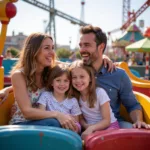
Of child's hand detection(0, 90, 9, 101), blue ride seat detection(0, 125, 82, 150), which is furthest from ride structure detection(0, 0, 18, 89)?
blue ride seat detection(0, 125, 82, 150)

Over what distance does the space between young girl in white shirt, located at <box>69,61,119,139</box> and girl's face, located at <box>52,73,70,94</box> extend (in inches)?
2.1

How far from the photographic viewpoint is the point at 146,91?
10.3 feet

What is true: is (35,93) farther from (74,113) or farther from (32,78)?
(74,113)

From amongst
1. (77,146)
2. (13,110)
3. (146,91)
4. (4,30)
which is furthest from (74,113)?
(4,30)

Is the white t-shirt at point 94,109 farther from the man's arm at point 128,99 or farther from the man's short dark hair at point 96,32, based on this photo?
the man's short dark hair at point 96,32

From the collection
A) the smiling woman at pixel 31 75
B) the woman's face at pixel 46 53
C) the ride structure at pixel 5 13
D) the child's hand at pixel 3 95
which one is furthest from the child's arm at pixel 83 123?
the ride structure at pixel 5 13

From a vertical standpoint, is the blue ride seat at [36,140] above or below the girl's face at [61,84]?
below

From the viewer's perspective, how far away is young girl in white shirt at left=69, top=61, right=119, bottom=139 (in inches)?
70.6

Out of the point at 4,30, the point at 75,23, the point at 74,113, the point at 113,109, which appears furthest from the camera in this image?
the point at 75,23

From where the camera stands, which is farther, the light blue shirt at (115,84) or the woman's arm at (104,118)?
the light blue shirt at (115,84)

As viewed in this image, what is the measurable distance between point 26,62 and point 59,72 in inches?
Result: 9.9

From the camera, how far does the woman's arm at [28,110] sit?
1536 millimetres

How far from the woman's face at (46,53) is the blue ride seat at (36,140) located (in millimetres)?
777

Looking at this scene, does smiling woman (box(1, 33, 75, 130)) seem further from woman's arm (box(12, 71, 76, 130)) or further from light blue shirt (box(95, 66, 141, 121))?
light blue shirt (box(95, 66, 141, 121))
